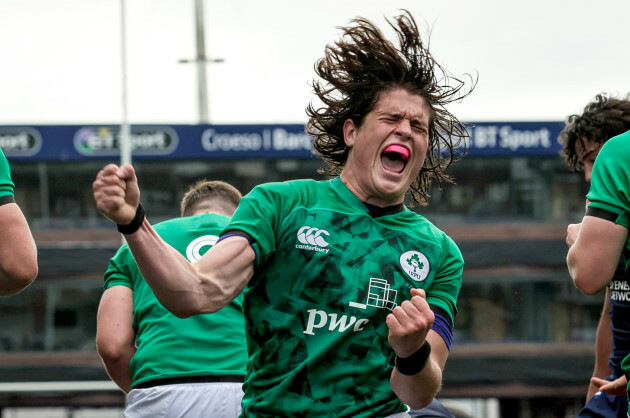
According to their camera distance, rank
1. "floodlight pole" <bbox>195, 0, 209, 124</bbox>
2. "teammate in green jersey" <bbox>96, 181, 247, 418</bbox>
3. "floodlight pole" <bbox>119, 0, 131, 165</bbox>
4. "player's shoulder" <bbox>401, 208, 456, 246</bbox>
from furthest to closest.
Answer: "floodlight pole" <bbox>195, 0, 209, 124</bbox>, "floodlight pole" <bbox>119, 0, 131, 165</bbox>, "teammate in green jersey" <bbox>96, 181, 247, 418</bbox>, "player's shoulder" <bbox>401, 208, 456, 246</bbox>

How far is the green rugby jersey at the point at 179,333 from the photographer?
14.7ft

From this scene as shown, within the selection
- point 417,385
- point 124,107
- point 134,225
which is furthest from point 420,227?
point 124,107

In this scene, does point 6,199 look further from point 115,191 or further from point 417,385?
point 417,385

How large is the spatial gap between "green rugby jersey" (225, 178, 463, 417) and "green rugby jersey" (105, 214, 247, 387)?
1158mm

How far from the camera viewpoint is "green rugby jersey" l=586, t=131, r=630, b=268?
3287 millimetres

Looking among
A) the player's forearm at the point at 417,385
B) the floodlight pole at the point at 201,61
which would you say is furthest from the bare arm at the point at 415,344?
the floodlight pole at the point at 201,61

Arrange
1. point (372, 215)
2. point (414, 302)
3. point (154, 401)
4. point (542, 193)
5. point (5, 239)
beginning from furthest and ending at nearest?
point (542, 193), point (154, 401), point (372, 215), point (5, 239), point (414, 302)

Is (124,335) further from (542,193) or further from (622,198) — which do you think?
(542,193)

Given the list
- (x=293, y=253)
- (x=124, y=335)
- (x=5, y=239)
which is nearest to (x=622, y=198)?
(x=293, y=253)

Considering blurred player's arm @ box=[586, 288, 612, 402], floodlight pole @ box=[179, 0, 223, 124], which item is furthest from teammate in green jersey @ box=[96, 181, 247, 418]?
floodlight pole @ box=[179, 0, 223, 124]

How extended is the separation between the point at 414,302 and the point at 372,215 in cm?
53

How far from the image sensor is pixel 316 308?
3.27 meters

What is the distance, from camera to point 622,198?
10.8ft

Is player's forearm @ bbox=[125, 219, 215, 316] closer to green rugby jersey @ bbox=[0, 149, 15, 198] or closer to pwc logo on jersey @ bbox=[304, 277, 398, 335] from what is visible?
pwc logo on jersey @ bbox=[304, 277, 398, 335]
